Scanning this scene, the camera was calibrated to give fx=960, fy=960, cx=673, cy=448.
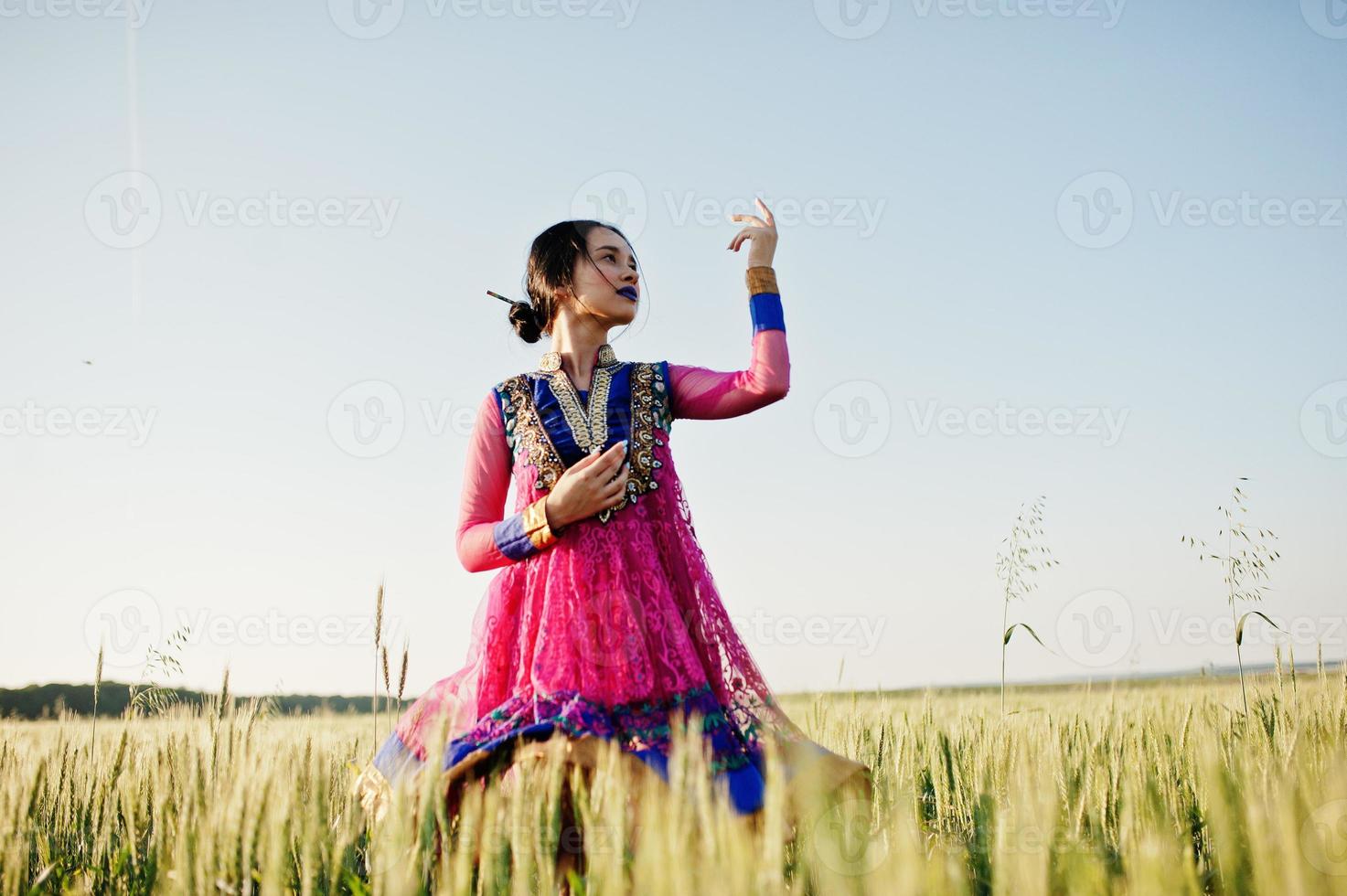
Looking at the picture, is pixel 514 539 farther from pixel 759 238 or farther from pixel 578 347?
pixel 759 238

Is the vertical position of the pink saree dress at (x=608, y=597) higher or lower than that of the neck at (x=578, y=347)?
lower

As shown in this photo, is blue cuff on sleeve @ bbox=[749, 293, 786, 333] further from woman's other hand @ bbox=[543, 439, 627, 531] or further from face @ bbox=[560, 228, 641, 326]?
woman's other hand @ bbox=[543, 439, 627, 531]

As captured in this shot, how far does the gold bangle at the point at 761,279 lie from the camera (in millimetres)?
3062

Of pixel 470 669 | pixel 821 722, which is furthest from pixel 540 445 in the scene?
pixel 821 722

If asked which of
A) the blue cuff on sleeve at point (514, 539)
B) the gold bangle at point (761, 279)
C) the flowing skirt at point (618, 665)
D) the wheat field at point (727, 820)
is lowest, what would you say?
the wheat field at point (727, 820)

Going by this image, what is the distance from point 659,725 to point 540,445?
96 centimetres

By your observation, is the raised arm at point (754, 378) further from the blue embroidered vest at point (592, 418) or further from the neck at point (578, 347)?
the neck at point (578, 347)

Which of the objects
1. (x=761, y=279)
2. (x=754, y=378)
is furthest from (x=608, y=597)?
(x=761, y=279)

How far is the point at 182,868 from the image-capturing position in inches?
65.4

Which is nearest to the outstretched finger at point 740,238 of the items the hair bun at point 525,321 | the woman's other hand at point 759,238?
the woman's other hand at point 759,238

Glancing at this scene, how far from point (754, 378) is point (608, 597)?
0.83 meters

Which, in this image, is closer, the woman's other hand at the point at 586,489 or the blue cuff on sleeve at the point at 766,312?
the woman's other hand at the point at 586,489

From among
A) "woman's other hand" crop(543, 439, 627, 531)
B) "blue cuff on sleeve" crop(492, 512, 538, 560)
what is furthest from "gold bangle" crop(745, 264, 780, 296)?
"blue cuff on sleeve" crop(492, 512, 538, 560)

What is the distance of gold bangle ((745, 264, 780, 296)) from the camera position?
10.0 feet
